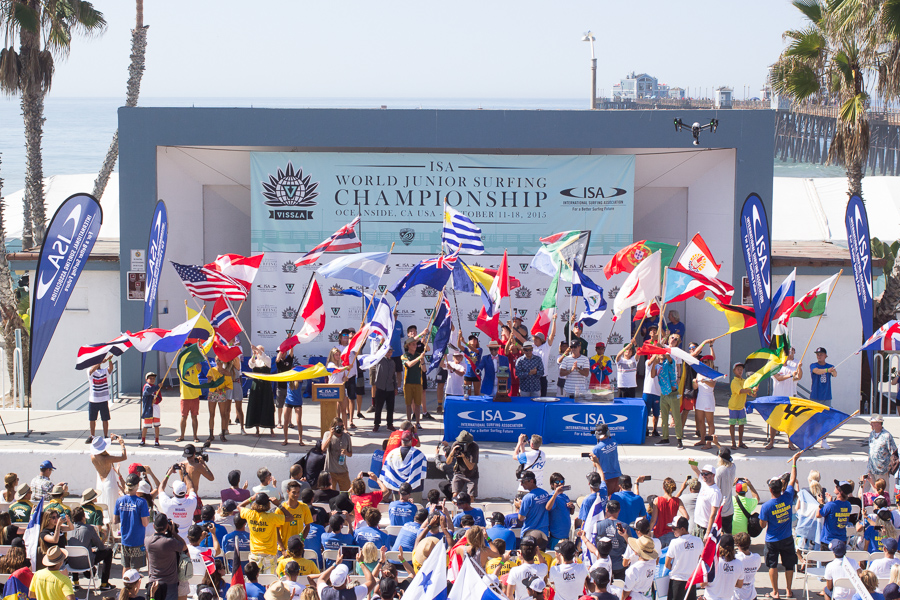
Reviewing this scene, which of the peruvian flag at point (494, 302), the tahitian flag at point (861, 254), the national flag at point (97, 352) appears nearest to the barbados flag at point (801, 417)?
the tahitian flag at point (861, 254)

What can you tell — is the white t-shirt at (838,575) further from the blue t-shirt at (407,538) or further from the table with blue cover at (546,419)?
the table with blue cover at (546,419)

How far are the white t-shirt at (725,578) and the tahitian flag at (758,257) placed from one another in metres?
6.83

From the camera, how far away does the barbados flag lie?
11.5 m

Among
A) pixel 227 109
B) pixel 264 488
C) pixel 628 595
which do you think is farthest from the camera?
pixel 227 109

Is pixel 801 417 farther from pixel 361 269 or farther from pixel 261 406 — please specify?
pixel 261 406

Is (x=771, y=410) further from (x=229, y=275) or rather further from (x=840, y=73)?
(x=840, y=73)

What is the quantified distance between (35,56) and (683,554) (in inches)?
703

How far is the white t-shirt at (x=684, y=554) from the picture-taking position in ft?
30.6

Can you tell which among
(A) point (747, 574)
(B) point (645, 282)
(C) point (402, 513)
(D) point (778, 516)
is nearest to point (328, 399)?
(C) point (402, 513)

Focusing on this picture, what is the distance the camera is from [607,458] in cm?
1215

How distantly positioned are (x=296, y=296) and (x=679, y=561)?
10.3 meters

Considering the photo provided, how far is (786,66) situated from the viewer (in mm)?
19578

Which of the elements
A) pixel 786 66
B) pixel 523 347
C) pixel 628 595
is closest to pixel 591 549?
pixel 628 595

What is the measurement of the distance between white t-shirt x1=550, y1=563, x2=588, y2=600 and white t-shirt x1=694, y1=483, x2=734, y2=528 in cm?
283
